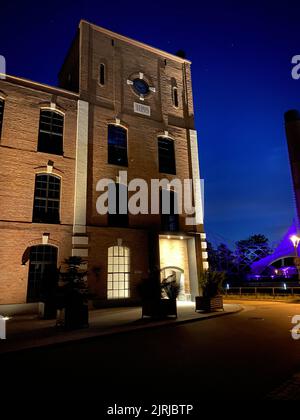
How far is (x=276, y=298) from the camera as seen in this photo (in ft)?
58.6

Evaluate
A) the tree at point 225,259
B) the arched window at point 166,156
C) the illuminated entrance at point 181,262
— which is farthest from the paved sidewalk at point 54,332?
the tree at point 225,259

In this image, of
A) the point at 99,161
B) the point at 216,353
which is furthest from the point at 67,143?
the point at 216,353

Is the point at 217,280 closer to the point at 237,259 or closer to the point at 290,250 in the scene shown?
the point at 290,250

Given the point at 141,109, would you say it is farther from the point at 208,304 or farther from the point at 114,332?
the point at 114,332

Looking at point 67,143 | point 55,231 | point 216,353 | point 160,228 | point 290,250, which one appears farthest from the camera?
point 290,250

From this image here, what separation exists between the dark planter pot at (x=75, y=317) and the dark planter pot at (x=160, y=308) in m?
2.57

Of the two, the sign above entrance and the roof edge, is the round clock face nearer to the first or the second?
the sign above entrance

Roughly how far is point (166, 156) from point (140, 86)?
5347 millimetres

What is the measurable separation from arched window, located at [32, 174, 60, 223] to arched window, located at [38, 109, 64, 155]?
1.63 m

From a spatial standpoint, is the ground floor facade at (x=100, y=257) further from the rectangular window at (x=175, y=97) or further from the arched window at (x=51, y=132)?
the rectangular window at (x=175, y=97)

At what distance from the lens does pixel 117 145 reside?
17.8 metres

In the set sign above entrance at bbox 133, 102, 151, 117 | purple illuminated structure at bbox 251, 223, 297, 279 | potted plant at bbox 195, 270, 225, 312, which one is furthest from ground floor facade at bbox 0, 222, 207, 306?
purple illuminated structure at bbox 251, 223, 297, 279

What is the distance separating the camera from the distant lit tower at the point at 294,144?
24203 mm

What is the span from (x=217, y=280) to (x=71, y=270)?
258 inches
